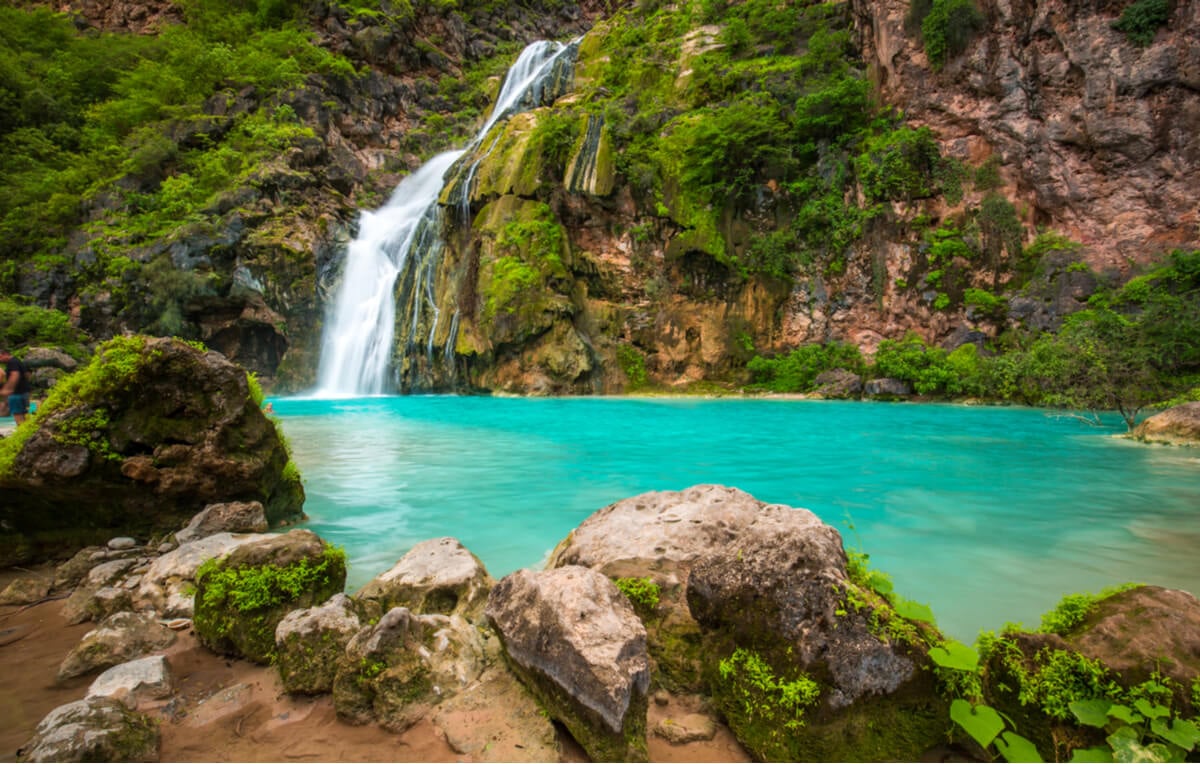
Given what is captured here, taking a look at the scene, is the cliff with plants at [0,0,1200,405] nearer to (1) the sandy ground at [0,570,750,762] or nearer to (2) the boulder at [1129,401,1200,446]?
(2) the boulder at [1129,401,1200,446]

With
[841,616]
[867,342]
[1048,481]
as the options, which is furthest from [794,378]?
[841,616]

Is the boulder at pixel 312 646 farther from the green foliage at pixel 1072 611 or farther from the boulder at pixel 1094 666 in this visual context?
the green foliage at pixel 1072 611

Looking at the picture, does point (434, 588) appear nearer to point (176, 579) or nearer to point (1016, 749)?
point (176, 579)

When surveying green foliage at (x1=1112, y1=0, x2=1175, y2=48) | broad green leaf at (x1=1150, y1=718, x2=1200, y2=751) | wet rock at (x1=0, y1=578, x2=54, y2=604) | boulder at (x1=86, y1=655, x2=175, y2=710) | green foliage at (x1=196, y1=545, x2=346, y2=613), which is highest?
green foliage at (x1=1112, y1=0, x2=1175, y2=48)

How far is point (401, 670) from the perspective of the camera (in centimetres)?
242

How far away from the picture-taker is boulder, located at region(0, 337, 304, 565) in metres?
4.20

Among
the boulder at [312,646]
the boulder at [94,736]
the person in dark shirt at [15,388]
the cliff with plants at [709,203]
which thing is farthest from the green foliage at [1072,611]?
the cliff with plants at [709,203]

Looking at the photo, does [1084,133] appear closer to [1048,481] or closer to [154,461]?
[1048,481]

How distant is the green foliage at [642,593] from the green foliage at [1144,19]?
86.3 ft

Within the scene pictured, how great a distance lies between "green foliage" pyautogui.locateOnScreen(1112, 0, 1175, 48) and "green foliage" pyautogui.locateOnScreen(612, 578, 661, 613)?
26.3 metres

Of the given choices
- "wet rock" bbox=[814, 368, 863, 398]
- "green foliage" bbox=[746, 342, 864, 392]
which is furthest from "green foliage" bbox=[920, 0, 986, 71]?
"wet rock" bbox=[814, 368, 863, 398]

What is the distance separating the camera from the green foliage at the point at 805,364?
21.5 m

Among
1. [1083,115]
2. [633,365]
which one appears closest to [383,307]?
[633,365]

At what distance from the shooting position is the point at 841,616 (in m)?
2.16
